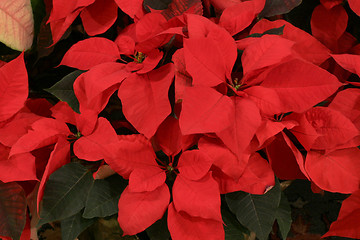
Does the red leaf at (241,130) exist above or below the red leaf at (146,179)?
above

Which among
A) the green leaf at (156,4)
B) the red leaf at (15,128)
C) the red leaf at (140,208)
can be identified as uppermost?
the green leaf at (156,4)

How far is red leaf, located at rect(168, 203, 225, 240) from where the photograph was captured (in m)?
0.41

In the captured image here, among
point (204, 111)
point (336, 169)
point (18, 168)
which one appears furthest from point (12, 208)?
point (336, 169)

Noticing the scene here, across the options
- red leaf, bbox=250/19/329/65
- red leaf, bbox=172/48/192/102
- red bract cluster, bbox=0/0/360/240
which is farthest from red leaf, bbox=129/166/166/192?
red leaf, bbox=250/19/329/65

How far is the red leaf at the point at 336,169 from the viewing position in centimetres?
43

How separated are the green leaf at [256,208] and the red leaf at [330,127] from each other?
0.25ft

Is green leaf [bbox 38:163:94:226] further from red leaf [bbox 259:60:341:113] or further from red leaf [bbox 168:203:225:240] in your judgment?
red leaf [bbox 259:60:341:113]

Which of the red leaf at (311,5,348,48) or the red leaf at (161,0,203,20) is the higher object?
the red leaf at (161,0,203,20)

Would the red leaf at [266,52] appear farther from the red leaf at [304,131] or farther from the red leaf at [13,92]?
the red leaf at [13,92]

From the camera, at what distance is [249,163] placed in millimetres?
429

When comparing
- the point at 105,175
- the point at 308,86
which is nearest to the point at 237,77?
the point at 308,86

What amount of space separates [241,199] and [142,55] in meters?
0.21

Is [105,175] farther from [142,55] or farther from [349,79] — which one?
[349,79]

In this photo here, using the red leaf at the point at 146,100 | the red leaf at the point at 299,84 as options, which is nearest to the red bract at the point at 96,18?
the red leaf at the point at 146,100
